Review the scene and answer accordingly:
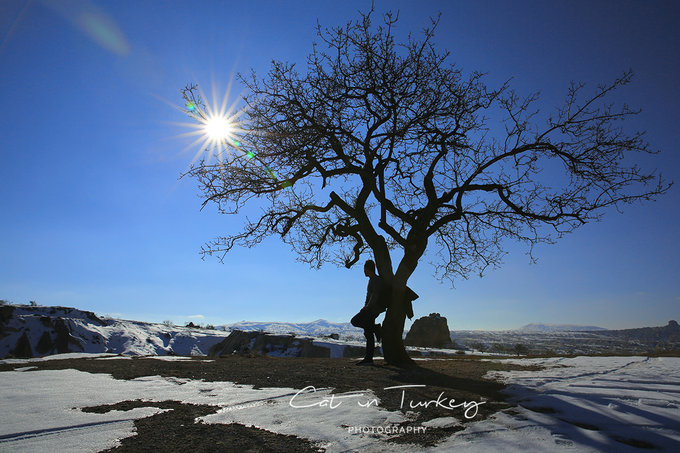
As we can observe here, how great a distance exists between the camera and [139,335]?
54.1 ft

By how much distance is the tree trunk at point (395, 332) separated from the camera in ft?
23.9

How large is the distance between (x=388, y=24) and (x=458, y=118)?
8.72 feet

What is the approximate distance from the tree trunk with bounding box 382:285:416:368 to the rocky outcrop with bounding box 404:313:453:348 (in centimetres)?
1741

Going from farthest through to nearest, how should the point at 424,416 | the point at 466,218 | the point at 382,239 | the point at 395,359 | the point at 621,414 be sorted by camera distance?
the point at 466,218, the point at 382,239, the point at 395,359, the point at 424,416, the point at 621,414

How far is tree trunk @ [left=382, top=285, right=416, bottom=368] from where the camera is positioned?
7.29 m

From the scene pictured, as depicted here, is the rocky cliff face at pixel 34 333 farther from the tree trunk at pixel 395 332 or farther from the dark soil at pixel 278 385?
the tree trunk at pixel 395 332

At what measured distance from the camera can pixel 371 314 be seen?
24.0 ft

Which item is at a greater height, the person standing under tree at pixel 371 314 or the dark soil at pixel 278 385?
the person standing under tree at pixel 371 314

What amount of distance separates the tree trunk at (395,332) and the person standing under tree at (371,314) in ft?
0.79

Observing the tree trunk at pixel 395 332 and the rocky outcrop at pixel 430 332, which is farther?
the rocky outcrop at pixel 430 332

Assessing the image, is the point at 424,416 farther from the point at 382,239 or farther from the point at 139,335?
the point at 139,335

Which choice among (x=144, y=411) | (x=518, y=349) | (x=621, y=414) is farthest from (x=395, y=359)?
(x=518, y=349)

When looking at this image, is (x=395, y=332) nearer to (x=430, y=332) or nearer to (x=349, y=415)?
(x=349, y=415)

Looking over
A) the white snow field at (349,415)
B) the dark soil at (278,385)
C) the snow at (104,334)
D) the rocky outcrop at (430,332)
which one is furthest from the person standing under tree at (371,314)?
the rocky outcrop at (430,332)
